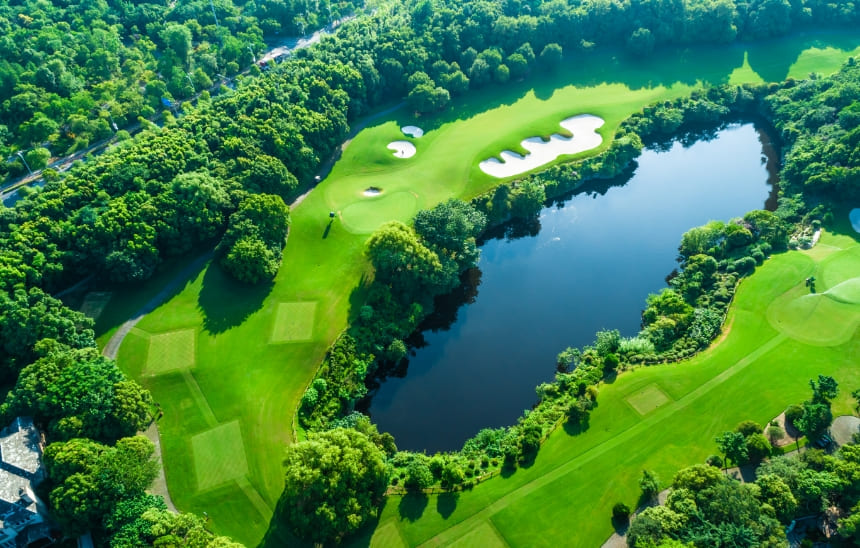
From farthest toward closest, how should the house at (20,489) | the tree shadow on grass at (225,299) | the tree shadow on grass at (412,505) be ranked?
the tree shadow on grass at (225,299) < the tree shadow on grass at (412,505) < the house at (20,489)

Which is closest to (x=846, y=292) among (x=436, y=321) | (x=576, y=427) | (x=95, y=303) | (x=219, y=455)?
(x=576, y=427)

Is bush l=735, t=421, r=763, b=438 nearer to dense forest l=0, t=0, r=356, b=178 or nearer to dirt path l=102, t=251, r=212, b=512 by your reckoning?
dirt path l=102, t=251, r=212, b=512

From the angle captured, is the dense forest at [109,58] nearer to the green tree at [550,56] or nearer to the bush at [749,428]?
the green tree at [550,56]

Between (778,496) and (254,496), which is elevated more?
(778,496)

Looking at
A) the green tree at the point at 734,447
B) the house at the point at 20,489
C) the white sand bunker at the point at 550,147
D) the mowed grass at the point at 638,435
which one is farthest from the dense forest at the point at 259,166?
the green tree at the point at 734,447

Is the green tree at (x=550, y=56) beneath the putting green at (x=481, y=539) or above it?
above

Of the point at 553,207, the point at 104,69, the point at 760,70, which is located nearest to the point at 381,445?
the point at 553,207

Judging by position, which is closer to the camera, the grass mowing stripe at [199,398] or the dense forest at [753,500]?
the dense forest at [753,500]

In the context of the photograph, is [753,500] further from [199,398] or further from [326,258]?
[326,258]
